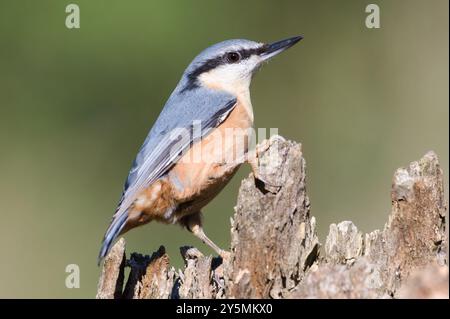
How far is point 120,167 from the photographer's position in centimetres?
650

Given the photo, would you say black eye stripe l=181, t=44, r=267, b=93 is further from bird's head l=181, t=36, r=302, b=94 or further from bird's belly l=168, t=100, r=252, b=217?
bird's belly l=168, t=100, r=252, b=217

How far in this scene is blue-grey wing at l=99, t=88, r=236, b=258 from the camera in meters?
4.39

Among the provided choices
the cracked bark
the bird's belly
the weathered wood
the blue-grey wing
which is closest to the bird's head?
the blue-grey wing

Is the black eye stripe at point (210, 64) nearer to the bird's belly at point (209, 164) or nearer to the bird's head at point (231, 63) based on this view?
the bird's head at point (231, 63)

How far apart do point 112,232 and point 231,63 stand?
136 cm

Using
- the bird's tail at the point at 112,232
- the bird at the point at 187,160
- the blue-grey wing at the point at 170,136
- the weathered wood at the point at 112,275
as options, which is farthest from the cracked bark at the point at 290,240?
the blue-grey wing at the point at 170,136

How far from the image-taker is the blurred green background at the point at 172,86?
6.41 metres

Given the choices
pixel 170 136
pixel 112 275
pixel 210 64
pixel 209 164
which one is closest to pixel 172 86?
pixel 210 64

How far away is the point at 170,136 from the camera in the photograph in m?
4.52

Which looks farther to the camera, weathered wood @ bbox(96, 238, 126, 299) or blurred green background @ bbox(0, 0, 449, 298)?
blurred green background @ bbox(0, 0, 449, 298)
